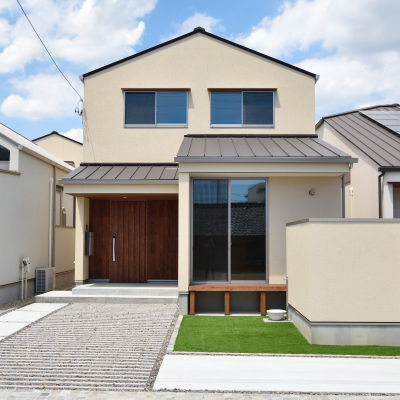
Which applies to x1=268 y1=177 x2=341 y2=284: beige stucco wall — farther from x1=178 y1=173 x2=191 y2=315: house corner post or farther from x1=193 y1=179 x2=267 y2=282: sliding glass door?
x1=178 y1=173 x2=191 y2=315: house corner post

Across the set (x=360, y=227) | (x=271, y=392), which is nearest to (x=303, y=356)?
(x=271, y=392)

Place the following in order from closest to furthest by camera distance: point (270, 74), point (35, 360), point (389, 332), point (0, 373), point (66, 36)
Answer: point (0, 373), point (35, 360), point (389, 332), point (66, 36), point (270, 74)

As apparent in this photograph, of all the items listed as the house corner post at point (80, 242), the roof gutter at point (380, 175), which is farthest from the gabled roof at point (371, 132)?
the house corner post at point (80, 242)

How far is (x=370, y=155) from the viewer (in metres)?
11.6

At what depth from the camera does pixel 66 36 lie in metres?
11.9

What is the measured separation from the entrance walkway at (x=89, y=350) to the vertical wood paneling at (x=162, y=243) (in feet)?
8.44

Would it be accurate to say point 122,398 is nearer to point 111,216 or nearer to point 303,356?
point 303,356

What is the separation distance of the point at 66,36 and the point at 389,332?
10.9 metres

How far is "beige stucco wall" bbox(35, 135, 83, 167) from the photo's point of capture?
68.1 feet

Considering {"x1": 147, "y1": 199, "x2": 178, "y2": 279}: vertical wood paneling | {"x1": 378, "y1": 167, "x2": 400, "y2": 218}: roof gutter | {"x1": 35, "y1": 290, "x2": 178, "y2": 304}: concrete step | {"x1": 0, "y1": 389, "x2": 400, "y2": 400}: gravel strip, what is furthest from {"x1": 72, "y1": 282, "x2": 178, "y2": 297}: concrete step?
{"x1": 378, "y1": 167, "x2": 400, "y2": 218}: roof gutter

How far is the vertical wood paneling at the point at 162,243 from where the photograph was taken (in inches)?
478

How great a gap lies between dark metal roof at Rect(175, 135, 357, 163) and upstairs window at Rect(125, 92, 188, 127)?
858mm

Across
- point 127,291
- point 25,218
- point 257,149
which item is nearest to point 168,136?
point 257,149

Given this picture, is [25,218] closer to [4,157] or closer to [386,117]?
[4,157]
